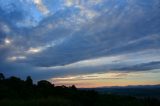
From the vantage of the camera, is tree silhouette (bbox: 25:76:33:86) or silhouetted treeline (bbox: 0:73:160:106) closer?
silhouetted treeline (bbox: 0:73:160:106)

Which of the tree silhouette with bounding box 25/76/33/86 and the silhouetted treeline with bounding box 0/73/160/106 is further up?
the tree silhouette with bounding box 25/76/33/86

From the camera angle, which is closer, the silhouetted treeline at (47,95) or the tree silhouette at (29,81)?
the silhouetted treeline at (47,95)

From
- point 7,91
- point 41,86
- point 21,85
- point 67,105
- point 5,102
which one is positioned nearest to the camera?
point 5,102

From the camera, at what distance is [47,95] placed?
139 ft

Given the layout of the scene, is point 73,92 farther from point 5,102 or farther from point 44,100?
point 5,102

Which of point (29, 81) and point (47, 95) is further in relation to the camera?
point (29, 81)

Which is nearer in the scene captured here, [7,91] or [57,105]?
[57,105]

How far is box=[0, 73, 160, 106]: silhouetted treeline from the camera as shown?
35562mm

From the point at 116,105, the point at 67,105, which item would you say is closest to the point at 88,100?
the point at 116,105

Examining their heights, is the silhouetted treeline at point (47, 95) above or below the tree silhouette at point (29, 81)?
below

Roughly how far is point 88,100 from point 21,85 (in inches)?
376

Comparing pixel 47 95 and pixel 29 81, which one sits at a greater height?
pixel 29 81

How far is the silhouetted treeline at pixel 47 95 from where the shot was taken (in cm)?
3556

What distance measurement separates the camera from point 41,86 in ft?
158
